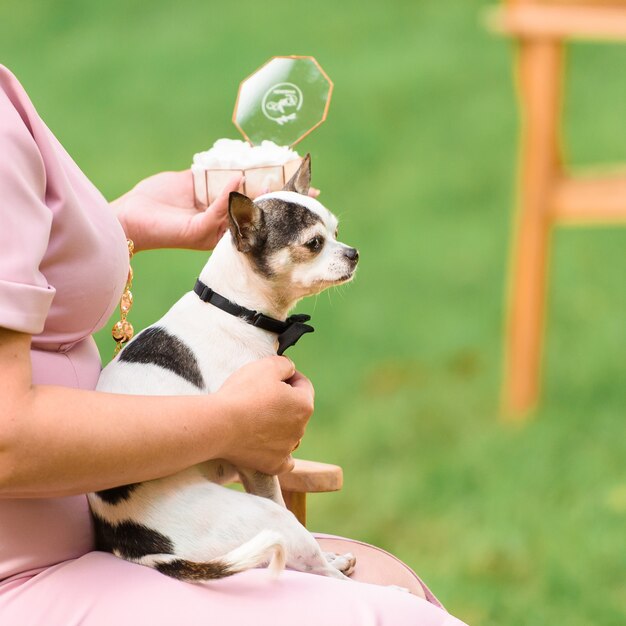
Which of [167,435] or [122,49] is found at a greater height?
[122,49]

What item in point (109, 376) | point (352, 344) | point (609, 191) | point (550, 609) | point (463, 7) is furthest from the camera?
point (463, 7)

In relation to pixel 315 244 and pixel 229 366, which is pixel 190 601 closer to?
pixel 229 366

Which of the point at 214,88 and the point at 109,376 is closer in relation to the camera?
the point at 109,376

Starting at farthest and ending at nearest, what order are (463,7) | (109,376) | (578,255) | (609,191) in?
(463,7) < (578,255) < (609,191) < (109,376)

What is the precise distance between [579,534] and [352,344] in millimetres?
1508

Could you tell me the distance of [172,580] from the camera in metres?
1.12

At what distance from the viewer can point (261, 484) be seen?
132cm

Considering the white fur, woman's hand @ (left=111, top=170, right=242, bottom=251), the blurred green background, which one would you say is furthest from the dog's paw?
the blurred green background

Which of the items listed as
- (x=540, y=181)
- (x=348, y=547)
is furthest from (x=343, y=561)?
(x=540, y=181)

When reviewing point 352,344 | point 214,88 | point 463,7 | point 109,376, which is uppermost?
point 463,7

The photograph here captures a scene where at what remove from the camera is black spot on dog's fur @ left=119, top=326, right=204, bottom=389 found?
50.3 inches

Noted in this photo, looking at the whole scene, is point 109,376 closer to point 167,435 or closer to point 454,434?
point 167,435

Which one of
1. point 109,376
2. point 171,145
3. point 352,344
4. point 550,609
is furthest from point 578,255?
point 109,376

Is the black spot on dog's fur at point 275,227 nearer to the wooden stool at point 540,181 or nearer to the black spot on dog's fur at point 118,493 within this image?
the black spot on dog's fur at point 118,493
